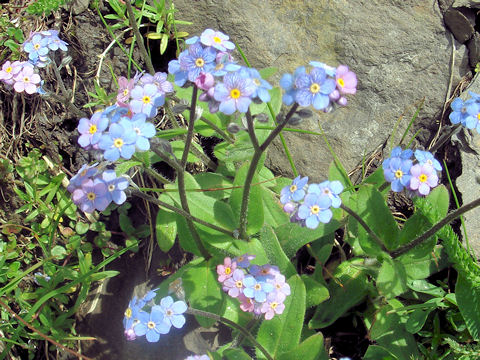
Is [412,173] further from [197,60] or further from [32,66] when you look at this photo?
[32,66]

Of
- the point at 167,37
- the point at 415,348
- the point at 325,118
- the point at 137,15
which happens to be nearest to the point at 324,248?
the point at 415,348

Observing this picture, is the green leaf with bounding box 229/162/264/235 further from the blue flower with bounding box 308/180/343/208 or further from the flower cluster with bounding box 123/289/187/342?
the flower cluster with bounding box 123/289/187/342

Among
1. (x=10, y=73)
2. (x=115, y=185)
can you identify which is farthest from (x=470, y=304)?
(x=10, y=73)

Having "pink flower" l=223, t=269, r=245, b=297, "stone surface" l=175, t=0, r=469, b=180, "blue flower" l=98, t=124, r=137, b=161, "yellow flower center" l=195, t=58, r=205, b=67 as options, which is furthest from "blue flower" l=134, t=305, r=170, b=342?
"stone surface" l=175, t=0, r=469, b=180

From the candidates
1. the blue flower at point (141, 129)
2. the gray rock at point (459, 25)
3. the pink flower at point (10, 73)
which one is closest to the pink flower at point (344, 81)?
the blue flower at point (141, 129)

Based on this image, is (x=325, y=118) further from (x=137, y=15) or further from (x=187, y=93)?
(x=137, y=15)

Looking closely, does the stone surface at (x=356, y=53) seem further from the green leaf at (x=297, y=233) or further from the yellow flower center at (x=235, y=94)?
the yellow flower center at (x=235, y=94)
